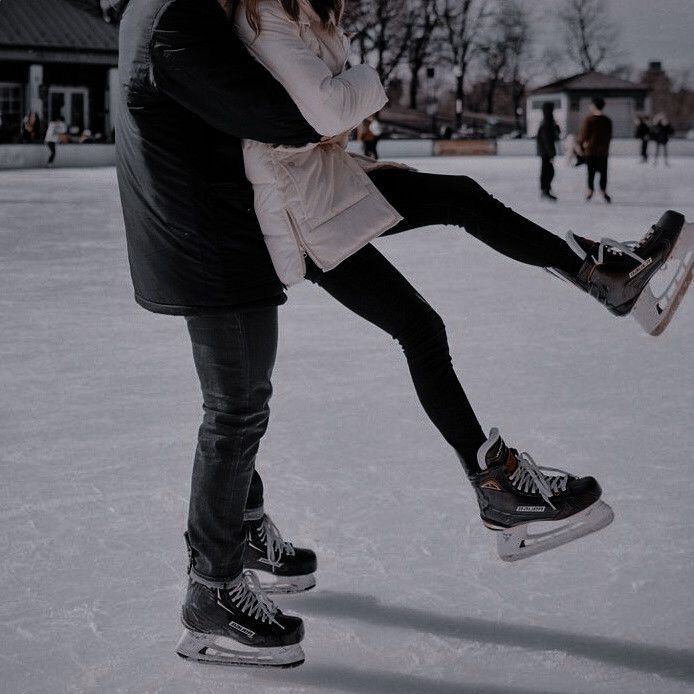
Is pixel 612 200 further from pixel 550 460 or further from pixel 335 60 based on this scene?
pixel 335 60

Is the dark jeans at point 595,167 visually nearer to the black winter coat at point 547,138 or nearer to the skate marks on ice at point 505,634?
the black winter coat at point 547,138

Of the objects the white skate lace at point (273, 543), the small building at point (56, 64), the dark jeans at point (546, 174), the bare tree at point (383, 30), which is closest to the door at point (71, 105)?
the small building at point (56, 64)

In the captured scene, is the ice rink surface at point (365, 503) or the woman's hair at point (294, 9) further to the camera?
the ice rink surface at point (365, 503)

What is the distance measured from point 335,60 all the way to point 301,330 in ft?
11.3

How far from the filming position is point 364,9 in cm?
5031

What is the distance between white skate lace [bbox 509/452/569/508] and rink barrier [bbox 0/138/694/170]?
2475 centimetres

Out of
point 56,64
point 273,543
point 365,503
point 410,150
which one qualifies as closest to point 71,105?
point 56,64

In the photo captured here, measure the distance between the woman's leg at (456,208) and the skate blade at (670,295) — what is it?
0.31 m

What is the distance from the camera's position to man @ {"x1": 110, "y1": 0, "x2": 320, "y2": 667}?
1.81 m

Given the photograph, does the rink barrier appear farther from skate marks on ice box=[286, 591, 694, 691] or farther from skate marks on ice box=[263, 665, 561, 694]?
skate marks on ice box=[263, 665, 561, 694]

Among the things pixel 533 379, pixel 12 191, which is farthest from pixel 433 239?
pixel 12 191

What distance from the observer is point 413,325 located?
85.7 inches

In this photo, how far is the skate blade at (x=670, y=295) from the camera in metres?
2.42

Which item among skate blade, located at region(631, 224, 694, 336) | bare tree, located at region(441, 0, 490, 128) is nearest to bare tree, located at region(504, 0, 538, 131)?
bare tree, located at region(441, 0, 490, 128)
